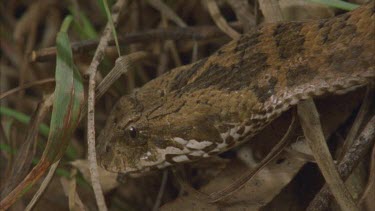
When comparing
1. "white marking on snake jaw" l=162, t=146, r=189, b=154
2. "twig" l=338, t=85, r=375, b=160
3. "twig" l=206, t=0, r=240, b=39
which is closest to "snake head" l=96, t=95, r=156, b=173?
"white marking on snake jaw" l=162, t=146, r=189, b=154

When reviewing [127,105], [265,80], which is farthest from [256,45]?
[127,105]

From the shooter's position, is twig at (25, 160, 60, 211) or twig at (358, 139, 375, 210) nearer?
twig at (358, 139, 375, 210)

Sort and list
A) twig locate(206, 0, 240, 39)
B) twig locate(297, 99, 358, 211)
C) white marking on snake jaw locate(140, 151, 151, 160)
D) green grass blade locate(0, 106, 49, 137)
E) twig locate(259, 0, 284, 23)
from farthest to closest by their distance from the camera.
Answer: green grass blade locate(0, 106, 49, 137)
twig locate(206, 0, 240, 39)
twig locate(259, 0, 284, 23)
white marking on snake jaw locate(140, 151, 151, 160)
twig locate(297, 99, 358, 211)

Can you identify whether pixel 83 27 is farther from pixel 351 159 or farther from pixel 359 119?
pixel 351 159

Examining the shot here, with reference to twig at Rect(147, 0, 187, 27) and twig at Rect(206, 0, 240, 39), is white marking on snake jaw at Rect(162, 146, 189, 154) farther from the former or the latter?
twig at Rect(147, 0, 187, 27)

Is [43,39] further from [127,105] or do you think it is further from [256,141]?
[256,141]

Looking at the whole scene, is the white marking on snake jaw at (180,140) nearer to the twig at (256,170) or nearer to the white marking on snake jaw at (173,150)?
the white marking on snake jaw at (173,150)

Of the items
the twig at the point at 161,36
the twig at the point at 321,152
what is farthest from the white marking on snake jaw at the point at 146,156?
the twig at the point at 161,36

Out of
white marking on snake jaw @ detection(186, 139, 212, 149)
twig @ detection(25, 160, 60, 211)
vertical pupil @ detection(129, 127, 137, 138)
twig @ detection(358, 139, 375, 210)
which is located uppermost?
vertical pupil @ detection(129, 127, 137, 138)
